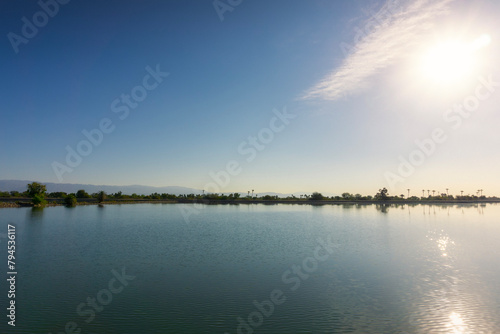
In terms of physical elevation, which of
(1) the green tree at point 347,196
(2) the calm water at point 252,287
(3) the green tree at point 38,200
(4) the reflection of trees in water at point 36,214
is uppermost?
(1) the green tree at point 347,196

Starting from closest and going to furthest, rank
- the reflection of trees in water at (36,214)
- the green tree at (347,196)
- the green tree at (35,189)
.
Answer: the reflection of trees in water at (36,214) < the green tree at (35,189) < the green tree at (347,196)

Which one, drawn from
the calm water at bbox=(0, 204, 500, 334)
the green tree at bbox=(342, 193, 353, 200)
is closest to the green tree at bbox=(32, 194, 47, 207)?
the calm water at bbox=(0, 204, 500, 334)

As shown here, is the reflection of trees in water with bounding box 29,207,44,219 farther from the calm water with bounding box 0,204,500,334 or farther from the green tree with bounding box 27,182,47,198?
the calm water with bounding box 0,204,500,334

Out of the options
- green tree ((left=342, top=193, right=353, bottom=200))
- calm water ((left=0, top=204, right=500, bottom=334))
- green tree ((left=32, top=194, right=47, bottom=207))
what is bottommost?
calm water ((left=0, top=204, right=500, bottom=334))

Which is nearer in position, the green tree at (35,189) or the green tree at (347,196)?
the green tree at (35,189)

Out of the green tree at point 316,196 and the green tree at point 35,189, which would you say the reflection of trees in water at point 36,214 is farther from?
the green tree at point 316,196

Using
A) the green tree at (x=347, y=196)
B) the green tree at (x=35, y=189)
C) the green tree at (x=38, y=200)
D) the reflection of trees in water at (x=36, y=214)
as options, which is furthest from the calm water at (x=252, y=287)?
the green tree at (x=347, y=196)

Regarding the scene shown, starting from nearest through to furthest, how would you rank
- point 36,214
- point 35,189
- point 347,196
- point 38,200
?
point 36,214 → point 38,200 → point 35,189 → point 347,196

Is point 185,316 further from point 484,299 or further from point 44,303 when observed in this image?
point 484,299

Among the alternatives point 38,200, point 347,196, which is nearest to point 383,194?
point 347,196

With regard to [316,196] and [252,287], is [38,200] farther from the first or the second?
[316,196]

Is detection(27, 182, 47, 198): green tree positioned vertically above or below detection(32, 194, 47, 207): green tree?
above

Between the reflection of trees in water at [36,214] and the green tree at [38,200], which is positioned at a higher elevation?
the green tree at [38,200]

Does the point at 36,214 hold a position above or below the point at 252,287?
above
